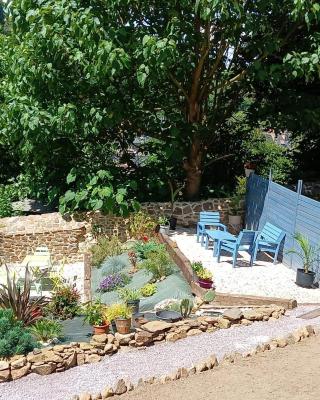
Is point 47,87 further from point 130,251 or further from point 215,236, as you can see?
point 215,236

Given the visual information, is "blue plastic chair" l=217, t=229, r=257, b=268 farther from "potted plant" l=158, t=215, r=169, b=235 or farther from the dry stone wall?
the dry stone wall

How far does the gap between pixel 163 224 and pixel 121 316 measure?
6.33 metres

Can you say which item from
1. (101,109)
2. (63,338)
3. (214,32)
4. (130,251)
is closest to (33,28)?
(101,109)

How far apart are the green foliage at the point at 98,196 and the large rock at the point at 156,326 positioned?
621cm

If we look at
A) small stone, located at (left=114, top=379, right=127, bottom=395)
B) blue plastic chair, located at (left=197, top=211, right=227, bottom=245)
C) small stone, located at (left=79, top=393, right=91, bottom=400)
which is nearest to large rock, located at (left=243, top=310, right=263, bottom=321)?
small stone, located at (left=114, top=379, right=127, bottom=395)

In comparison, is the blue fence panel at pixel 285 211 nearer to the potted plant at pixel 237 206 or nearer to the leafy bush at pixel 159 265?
the potted plant at pixel 237 206

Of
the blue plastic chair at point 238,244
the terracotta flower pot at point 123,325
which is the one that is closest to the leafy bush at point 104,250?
the blue plastic chair at point 238,244

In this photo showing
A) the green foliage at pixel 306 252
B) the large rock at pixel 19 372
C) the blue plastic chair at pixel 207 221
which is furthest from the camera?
the blue plastic chair at pixel 207 221

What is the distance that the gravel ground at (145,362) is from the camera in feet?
19.5

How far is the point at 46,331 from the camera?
7.48 m

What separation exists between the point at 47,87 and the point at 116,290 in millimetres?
6326

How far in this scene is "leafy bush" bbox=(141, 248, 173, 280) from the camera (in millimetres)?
9969

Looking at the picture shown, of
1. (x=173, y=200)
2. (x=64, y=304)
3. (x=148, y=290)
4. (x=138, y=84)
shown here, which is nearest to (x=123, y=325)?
(x=64, y=304)

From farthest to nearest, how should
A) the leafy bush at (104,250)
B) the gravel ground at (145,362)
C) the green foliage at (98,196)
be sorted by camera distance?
1. the green foliage at (98,196)
2. the leafy bush at (104,250)
3. the gravel ground at (145,362)
